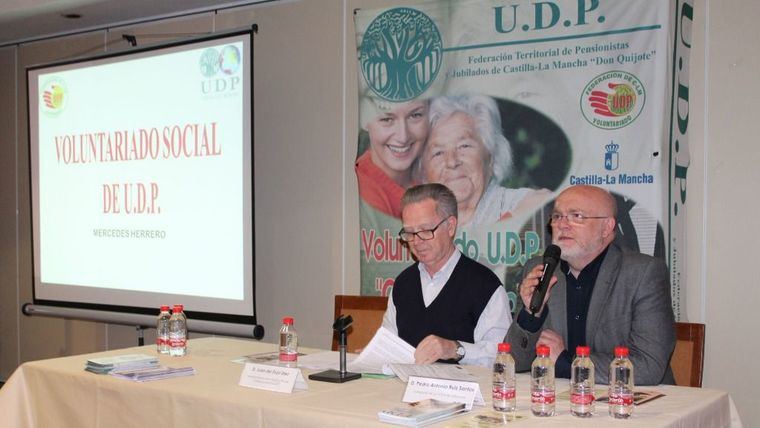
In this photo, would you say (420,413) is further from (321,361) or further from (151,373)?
(151,373)

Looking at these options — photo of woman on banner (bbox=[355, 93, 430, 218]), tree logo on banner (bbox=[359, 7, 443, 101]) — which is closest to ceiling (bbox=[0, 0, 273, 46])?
tree logo on banner (bbox=[359, 7, 443, 101])

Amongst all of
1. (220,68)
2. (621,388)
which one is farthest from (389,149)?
(621,388)

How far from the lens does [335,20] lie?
15.0 feet

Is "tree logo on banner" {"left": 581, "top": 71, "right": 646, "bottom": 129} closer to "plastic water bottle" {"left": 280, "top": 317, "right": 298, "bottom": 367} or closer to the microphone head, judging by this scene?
the microphone head

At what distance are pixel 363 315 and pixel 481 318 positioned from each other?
101 cm

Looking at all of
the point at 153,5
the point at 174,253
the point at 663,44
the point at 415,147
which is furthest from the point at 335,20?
the point at 663,44

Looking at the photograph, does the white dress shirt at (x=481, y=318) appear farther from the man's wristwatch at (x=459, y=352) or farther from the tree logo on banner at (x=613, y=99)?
the tree logo on banner at (x=613, y=99)

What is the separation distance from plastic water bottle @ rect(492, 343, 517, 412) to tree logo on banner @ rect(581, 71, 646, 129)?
1.78 meters

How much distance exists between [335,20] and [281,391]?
2.72 m

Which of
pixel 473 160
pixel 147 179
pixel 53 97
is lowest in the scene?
pixel 147 179

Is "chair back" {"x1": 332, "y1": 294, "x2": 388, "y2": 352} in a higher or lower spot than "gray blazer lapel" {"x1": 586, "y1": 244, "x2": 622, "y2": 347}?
lower

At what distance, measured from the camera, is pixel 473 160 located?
4012 mm

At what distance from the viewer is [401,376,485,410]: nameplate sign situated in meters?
2.12

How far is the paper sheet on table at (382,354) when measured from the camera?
8.79 feet
